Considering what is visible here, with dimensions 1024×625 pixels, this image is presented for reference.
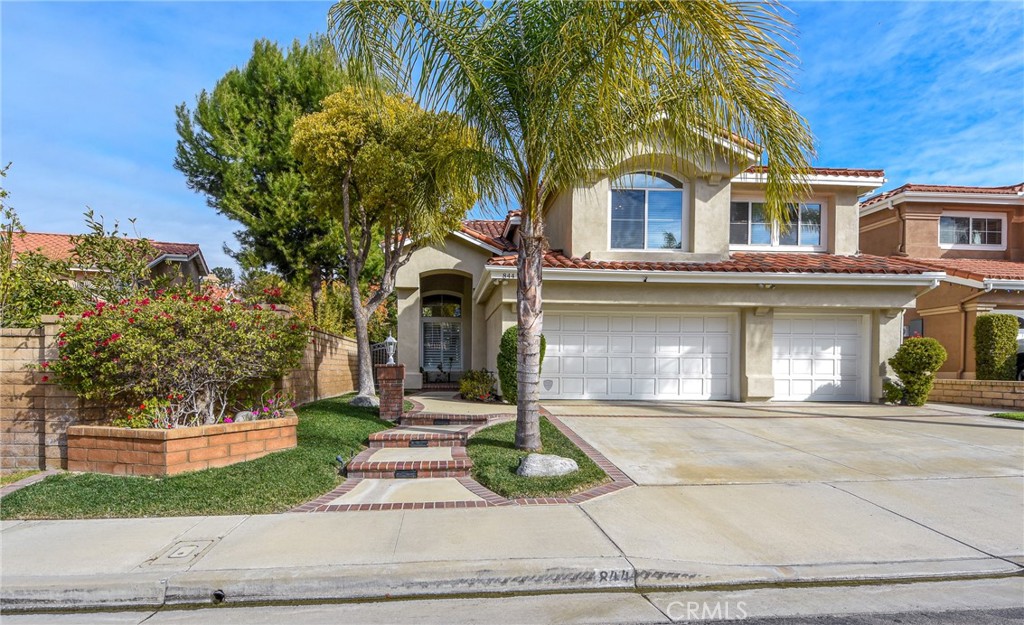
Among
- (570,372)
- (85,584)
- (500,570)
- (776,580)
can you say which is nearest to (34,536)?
(85,584)

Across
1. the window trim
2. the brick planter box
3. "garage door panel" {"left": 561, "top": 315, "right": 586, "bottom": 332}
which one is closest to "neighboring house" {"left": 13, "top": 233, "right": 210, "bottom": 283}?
"garage door panel" {"left": 561, "top": 315, "right": 586, "bottom": 332}

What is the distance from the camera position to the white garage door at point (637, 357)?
44.9ft

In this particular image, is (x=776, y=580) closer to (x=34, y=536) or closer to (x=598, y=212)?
(x=34, y=536)

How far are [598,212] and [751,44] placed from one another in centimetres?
763

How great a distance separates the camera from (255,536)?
5.12 meters

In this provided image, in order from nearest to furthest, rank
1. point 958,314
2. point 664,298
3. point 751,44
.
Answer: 1. point 751,44
2. point 664,298
3. point 958,314

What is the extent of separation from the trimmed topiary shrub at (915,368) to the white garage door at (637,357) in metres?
3.71

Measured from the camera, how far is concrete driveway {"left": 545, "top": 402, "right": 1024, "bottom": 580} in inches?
187

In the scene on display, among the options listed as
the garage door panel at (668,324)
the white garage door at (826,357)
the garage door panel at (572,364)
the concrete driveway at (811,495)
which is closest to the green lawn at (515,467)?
the concrete driveway at (811,495)

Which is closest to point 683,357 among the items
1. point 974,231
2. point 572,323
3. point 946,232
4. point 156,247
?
point 572,323

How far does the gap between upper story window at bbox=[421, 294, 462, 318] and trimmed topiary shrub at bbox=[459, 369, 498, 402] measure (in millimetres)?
6681

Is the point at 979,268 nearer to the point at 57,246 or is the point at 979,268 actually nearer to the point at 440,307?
the point at 440,307

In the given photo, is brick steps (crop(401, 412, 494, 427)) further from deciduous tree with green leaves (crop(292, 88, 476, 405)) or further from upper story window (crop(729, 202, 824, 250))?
upper story window (crop(729, 202, 824, 250))

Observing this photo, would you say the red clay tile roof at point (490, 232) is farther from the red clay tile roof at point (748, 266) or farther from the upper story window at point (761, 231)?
the upper story window at point (761, 231)
